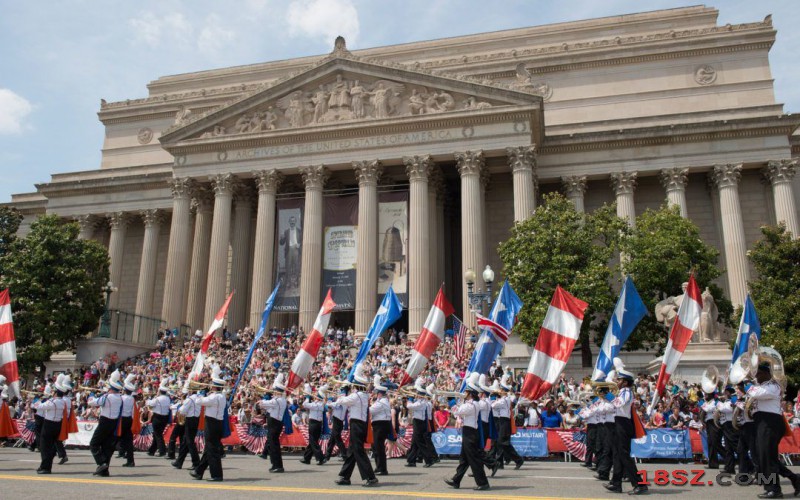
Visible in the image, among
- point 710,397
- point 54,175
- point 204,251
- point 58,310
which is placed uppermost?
point 54,175

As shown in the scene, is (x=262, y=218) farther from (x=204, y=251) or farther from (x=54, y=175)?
(x=54, y=175)

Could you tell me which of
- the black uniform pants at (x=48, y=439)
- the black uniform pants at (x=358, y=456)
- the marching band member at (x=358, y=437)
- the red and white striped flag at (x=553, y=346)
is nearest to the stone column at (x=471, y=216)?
the red and white striped flag at (x=553, y=346)

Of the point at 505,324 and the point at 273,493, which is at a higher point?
the point at 505,324

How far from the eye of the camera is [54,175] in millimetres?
51875

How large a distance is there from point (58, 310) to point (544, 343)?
28979 mm

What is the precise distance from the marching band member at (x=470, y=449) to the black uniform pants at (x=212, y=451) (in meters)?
4.37

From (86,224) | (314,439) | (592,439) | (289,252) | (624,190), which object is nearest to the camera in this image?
(592,439)

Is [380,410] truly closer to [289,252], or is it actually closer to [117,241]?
[289,252]

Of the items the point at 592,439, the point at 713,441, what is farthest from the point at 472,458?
the point at 713,441

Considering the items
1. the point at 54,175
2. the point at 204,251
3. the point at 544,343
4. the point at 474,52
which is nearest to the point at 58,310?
the point at 204,251

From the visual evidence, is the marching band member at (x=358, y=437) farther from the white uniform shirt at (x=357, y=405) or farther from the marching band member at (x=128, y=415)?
the marching band member at (x=128, y=415)

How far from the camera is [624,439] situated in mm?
11484

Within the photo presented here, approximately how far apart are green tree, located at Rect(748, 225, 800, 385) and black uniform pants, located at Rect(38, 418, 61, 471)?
81.4 ft

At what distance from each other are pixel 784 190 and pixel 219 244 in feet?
108
